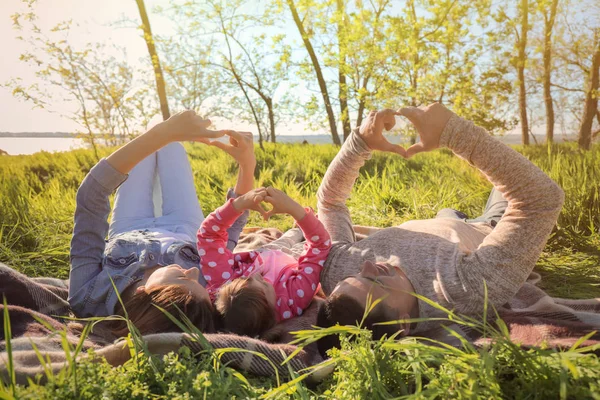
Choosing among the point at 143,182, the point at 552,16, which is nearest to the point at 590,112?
the point at 552,16

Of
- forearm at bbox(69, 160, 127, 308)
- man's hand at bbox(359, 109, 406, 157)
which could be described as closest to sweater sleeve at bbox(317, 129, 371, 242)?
man's hand at bbox(359, 109, 406, 157)

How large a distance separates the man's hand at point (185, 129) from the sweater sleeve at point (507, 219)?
42.1 inches

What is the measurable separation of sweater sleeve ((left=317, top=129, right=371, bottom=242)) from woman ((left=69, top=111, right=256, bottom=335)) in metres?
0.49

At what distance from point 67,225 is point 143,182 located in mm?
1240

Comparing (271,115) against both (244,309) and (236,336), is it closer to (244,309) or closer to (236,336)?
(244,309)

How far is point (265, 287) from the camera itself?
2.15 meters

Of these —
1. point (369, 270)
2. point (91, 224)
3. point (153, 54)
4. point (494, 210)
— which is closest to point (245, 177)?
point (91, 224)

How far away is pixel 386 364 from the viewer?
1343 millimetres

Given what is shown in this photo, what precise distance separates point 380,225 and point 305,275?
1.67m

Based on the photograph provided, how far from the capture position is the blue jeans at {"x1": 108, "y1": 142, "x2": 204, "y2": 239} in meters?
3.14

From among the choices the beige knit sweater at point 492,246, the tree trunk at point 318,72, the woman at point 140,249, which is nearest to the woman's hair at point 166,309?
the woman at point 140,249

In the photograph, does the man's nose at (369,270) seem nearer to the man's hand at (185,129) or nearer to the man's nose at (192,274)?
the man's nose at (192,274)

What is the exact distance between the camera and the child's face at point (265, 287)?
2107 millimetres

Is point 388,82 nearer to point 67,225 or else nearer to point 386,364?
point 67,225
